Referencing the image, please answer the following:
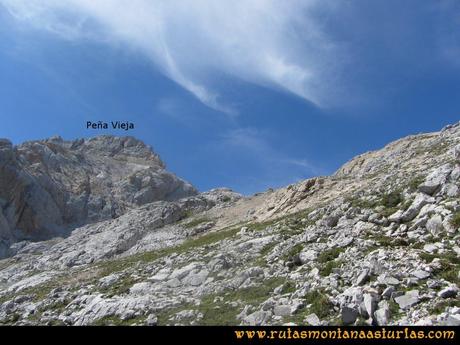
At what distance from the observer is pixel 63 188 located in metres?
114

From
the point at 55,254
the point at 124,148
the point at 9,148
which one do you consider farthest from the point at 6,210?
the point at 124,148

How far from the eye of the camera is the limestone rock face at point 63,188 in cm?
9788

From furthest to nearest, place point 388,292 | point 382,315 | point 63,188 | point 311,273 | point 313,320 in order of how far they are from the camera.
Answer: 1. point 63,188
2. point 311,273
3. point 313,320
4. point 388,292
5. point 382,315

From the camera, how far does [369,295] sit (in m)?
17.3

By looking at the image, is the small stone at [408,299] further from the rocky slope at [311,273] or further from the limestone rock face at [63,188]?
the limestone rock face at [63,188]

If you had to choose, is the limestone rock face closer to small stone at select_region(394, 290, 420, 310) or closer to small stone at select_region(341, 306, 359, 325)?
small stone at select_region(341, 306, 359, 325)

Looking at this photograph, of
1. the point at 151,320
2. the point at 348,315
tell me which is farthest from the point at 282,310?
the point at 151,320

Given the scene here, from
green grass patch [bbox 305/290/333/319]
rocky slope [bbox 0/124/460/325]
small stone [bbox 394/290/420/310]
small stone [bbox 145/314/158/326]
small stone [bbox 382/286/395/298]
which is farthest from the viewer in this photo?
small stone [bbox 145/314/158/326]

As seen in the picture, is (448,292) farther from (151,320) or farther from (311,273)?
(151,320)

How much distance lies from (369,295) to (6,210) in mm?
93358

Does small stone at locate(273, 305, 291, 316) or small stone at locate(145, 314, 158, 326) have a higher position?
small stone at locate(145, 314, 158, 326)

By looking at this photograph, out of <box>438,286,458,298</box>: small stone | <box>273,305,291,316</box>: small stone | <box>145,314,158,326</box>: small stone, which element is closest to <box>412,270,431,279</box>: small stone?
<box>438,286,458,298</box>: small stone

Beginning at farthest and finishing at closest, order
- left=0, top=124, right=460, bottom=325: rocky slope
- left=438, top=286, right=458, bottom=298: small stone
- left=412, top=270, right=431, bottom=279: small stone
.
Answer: left=412, top=270, right=431, bottom=279: small stone
left=0, top=124, right=460, bottom=325: rocky slope
left=438, top=286, right=458, bottom=298: small stone

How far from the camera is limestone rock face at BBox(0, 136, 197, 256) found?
97875mm
